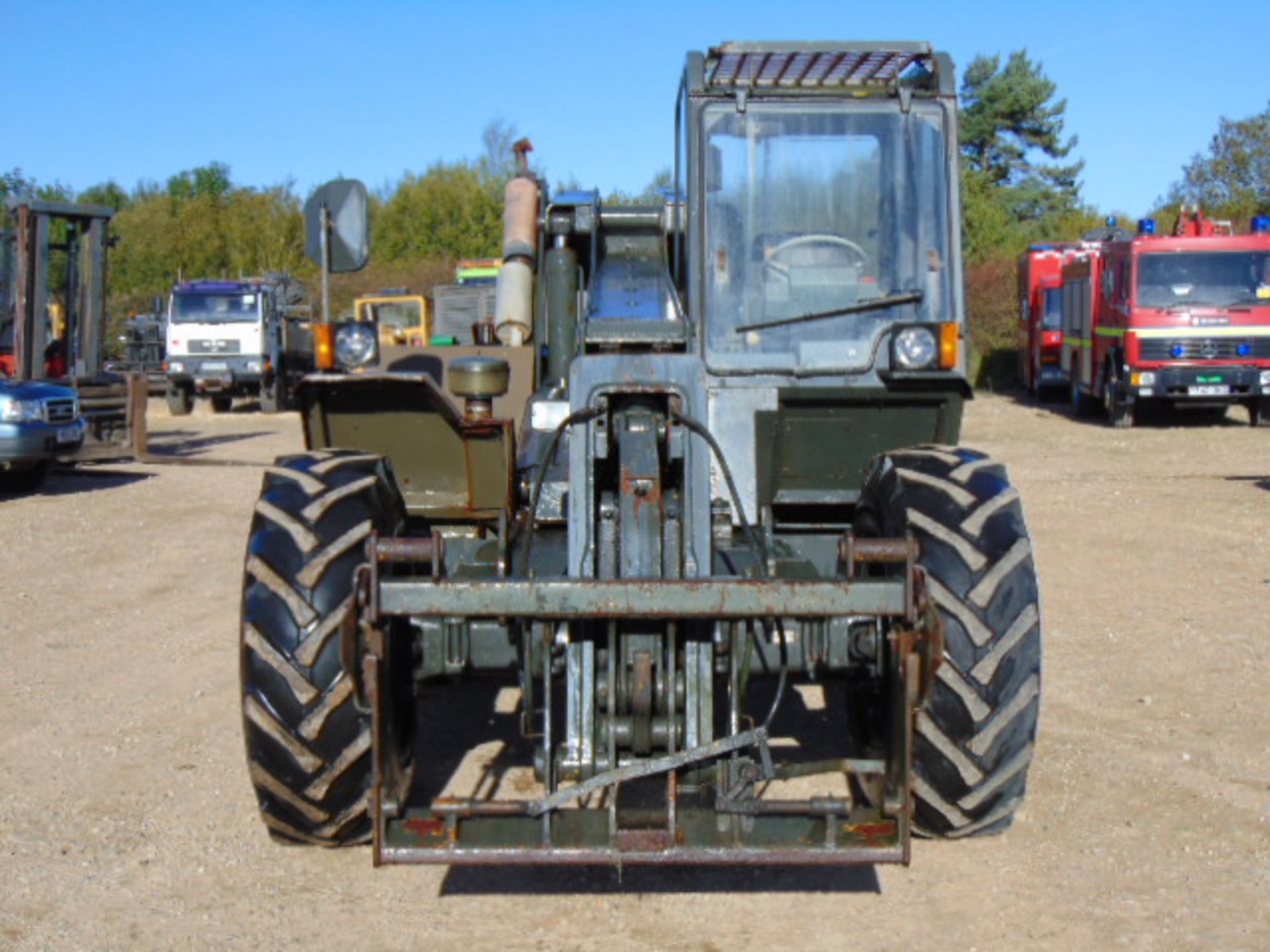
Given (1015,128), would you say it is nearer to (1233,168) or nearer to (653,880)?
(1233,168)

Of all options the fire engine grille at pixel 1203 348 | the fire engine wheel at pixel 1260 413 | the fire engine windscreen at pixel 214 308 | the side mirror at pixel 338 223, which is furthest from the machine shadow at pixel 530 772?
the fire engine windscreen at pixel 214 308

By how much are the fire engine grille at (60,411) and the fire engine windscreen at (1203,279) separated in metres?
13.9

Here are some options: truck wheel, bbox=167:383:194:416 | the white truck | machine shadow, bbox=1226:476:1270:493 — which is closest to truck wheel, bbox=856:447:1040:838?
machine shadow, bbox=1226:476:1270:493

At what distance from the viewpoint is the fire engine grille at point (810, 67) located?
19.8 ft

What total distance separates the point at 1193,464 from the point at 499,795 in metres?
13.7

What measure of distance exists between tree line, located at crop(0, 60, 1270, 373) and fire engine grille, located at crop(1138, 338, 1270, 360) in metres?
23.3

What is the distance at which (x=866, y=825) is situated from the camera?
412 centimetres

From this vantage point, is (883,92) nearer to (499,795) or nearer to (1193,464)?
(499,795)

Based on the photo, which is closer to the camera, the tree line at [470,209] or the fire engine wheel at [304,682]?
the fire engine wheel at [304,682]

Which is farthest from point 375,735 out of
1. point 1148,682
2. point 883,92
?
point 1148,682

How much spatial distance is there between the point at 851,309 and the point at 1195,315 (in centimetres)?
1683

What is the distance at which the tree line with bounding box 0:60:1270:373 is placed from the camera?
49.9m

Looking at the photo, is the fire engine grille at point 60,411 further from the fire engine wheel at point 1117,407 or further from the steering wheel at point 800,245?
the fire engine wheel at point 1117,407

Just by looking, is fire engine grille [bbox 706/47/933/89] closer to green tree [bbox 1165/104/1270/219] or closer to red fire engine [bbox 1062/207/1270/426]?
red fire engine [bbox 1062/207/1270/426]
